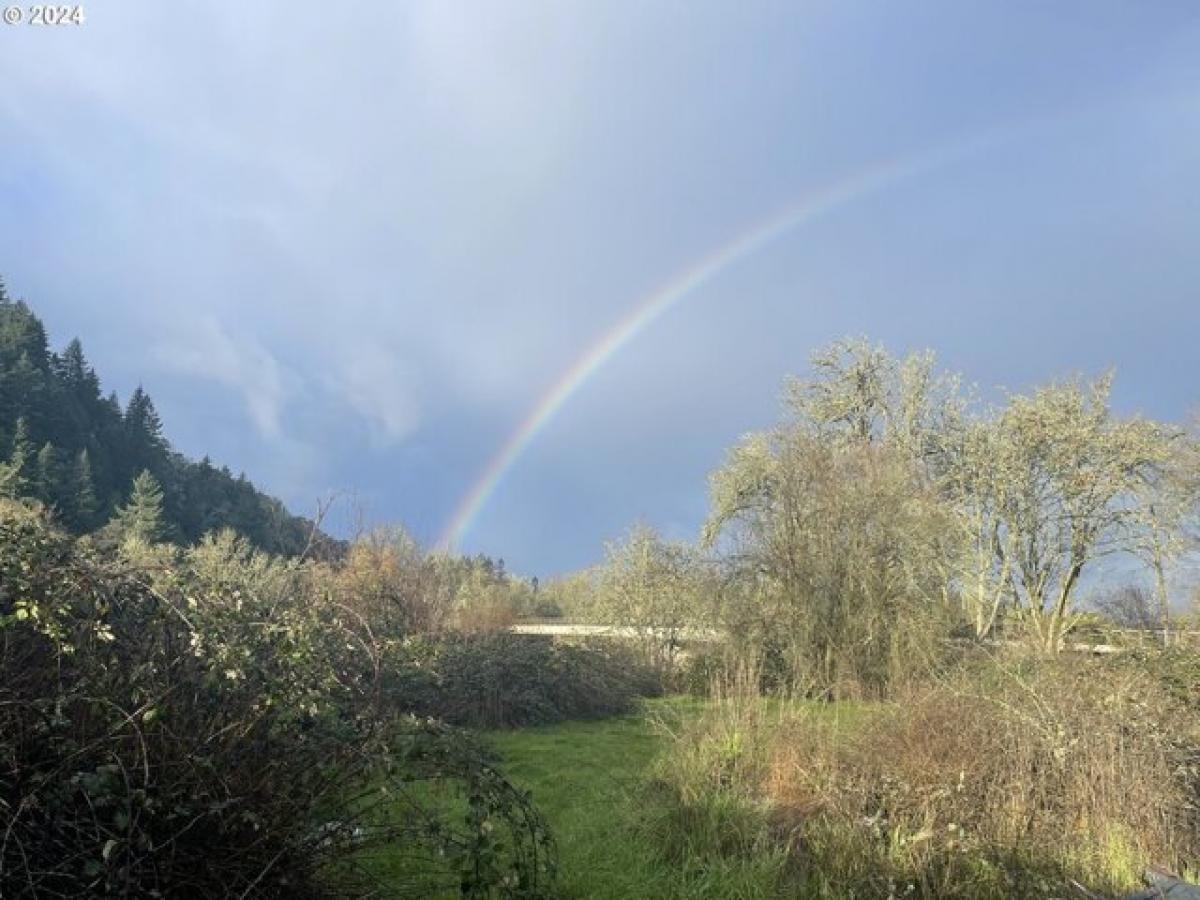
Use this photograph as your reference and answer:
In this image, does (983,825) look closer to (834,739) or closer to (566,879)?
(834,739)

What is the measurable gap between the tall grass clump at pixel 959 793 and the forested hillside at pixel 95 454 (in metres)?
38.9

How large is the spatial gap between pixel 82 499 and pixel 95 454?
17724 mm

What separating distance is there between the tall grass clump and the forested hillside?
38.9 meters

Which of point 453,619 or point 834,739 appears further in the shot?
point 453,619

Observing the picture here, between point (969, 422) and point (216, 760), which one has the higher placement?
point (969, 422)

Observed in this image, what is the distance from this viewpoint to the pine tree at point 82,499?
46.5 metres

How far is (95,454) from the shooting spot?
61.9 metres

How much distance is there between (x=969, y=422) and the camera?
2566cm

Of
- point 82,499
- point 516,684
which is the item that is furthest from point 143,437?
point 516,684

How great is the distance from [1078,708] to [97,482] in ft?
212

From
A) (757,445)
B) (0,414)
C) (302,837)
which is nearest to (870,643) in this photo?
(757,445)

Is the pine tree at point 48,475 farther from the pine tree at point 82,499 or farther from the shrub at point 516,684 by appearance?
the shrub at point 516,684

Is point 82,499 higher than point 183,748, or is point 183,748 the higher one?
point 82,499

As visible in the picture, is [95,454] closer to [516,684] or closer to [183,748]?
[516,684]
